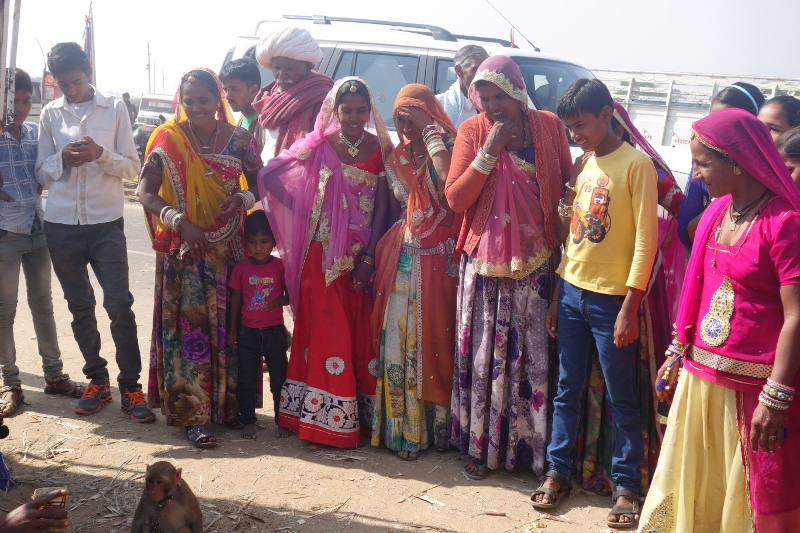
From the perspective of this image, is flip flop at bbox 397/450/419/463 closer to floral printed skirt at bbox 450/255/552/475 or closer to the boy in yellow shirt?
floral printed skirt at bbox 450/255/552/475

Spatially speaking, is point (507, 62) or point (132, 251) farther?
point (132, 251)

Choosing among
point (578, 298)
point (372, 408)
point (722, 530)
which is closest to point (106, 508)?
point (372, 408)

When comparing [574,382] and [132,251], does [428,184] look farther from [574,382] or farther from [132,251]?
[132,251]

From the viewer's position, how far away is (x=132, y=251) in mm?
9531

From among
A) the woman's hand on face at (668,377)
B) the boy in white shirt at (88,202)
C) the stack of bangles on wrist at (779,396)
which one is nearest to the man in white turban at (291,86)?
the boy in white shirt at (88,202)

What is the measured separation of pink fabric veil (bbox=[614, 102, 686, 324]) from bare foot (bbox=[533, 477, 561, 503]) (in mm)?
1001

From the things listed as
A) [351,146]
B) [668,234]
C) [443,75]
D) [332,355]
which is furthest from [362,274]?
[443,75]

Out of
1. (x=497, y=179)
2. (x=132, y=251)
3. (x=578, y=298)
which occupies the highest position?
(x=497, y=179)

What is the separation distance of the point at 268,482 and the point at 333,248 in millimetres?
1349

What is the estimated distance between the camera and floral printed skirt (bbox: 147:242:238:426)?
14.3ft

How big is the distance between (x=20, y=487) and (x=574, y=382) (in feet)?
9.44

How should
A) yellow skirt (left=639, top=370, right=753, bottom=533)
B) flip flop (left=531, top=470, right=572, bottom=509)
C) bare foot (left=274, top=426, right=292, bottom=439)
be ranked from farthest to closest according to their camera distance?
bare foot (left=274, top=426, right=292, bottom=439) < flip flop (left=531, top=470, right=572, bottom=509) < yellow skirt (left=639, top=370, right=753, bottom=533)

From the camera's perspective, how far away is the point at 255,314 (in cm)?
438

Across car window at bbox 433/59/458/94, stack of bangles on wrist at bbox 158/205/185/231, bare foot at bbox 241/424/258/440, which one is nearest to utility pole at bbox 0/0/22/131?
stack of bangles on wrist at bbox 158/205/185/231
